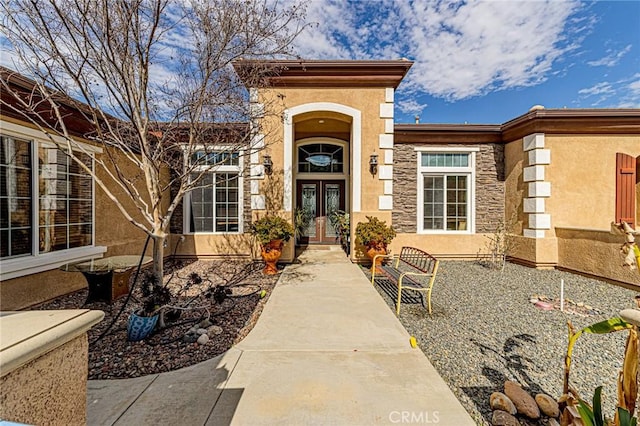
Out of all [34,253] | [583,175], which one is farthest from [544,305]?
[34,253]

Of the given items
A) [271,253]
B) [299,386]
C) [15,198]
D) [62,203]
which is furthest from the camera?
[271,253]

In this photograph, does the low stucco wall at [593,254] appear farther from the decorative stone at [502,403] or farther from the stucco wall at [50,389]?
the stucco wall at [50,389]

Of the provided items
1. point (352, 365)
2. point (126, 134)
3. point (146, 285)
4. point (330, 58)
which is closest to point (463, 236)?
point (330, 58)

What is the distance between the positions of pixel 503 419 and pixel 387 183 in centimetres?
584

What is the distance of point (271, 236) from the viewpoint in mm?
6762

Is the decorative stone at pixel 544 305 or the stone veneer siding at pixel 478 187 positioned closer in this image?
the decorative stone at pixel 544 305

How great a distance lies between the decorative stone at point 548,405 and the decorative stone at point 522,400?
0.05m

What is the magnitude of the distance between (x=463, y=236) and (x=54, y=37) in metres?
10.3

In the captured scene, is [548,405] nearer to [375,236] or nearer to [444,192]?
[375,236]

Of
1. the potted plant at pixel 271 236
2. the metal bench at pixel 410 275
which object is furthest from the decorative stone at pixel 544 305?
the potted plant at pixel 271 236

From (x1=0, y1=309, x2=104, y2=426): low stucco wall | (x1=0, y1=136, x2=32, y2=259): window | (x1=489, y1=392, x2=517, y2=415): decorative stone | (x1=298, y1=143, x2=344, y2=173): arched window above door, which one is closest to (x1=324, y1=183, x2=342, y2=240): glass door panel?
(x1=298, y1=143, x2=344, y2=173): arched window above door

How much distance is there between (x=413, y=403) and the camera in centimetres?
245

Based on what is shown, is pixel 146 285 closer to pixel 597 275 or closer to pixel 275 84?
pixel 275 84

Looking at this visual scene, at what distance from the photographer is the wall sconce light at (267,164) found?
7.38 meters
